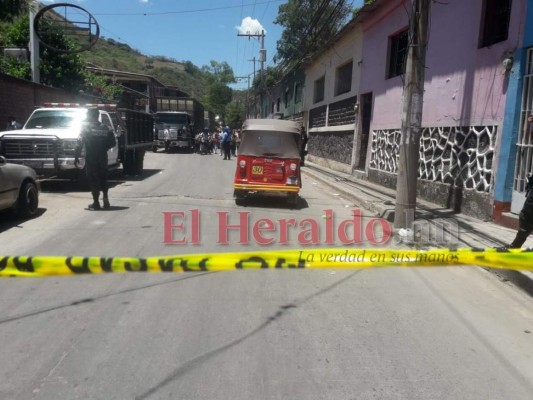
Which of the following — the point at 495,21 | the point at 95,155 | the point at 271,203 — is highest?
the point at 495,21

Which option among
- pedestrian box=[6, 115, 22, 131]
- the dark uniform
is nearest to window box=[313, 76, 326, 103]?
pedestrian box=[6, 115, 22, 131]

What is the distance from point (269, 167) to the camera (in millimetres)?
10852

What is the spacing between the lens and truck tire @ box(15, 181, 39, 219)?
27.4 feet

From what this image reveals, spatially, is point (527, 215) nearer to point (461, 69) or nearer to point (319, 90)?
point (461, 69)

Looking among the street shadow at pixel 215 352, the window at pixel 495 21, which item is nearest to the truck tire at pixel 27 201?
the street shadow at pixel 215 352

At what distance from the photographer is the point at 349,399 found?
302 cm

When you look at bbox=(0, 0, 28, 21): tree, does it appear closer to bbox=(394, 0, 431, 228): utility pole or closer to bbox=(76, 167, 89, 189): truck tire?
bbox=(76, 167, 89, 189): truck tire

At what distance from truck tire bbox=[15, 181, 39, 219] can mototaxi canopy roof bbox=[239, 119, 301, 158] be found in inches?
176

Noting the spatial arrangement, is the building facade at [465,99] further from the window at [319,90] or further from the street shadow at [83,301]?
the window at [319,90]

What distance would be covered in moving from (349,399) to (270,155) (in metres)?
8.20

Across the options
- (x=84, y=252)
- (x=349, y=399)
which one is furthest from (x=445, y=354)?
(x=84, y=252)

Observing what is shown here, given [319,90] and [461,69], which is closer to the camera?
[461,69]

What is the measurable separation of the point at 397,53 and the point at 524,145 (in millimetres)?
8011

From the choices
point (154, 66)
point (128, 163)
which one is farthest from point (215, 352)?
point (154, 66)
